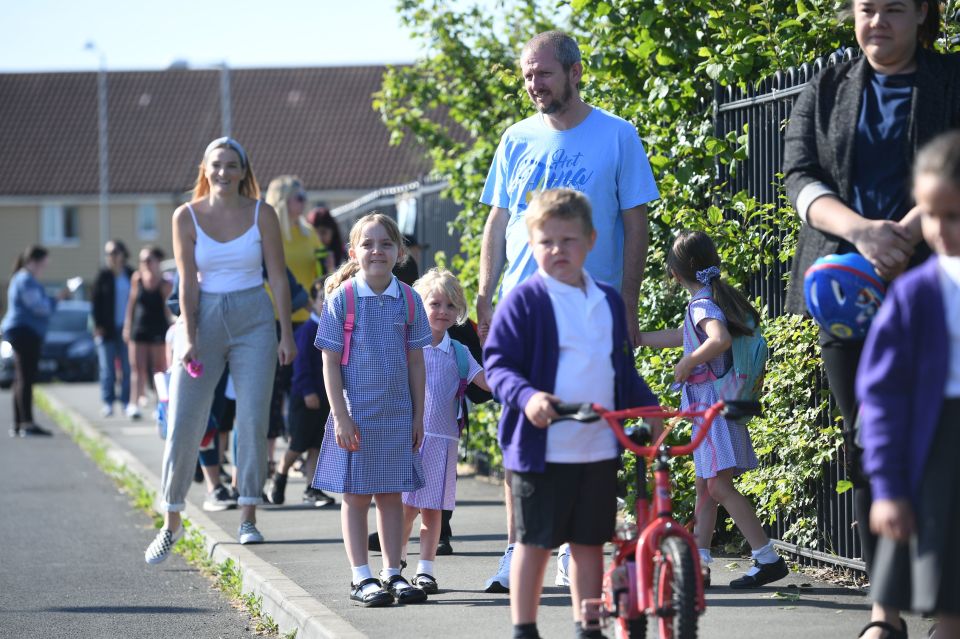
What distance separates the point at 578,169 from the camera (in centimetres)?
595

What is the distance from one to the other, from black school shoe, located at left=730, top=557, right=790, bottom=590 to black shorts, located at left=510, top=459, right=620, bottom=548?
1.73 m

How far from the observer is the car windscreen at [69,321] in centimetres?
3538

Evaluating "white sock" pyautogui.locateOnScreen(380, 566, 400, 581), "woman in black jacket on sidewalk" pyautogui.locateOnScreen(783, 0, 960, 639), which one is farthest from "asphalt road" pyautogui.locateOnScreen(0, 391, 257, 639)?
"woman in black jacket on sidewalk" pyautogui.locateOnScreen(783, 0, 960, 639)

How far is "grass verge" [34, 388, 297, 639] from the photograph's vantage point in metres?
6.63

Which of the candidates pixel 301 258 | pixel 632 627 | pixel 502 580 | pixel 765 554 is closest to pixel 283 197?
pixel 301 258

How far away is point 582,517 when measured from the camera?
4684 millimetres

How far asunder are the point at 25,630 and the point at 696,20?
14.9 ft

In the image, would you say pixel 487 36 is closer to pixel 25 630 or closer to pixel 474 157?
pixel 474 157

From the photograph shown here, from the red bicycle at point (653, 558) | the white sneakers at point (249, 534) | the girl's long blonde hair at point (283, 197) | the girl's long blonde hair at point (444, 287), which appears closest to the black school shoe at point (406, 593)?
the girl's long blonde hair at point (444, 287)

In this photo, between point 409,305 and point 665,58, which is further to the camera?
point 665,58

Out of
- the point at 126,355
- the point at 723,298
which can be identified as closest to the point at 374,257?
the point at 723,298

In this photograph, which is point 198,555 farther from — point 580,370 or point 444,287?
point 580,370

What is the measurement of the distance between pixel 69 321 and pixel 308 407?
Result: 27.5 m

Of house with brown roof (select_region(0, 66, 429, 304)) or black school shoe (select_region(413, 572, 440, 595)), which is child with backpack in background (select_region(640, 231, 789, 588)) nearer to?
black school shoe (select_region(413, 572, 440, 595))
